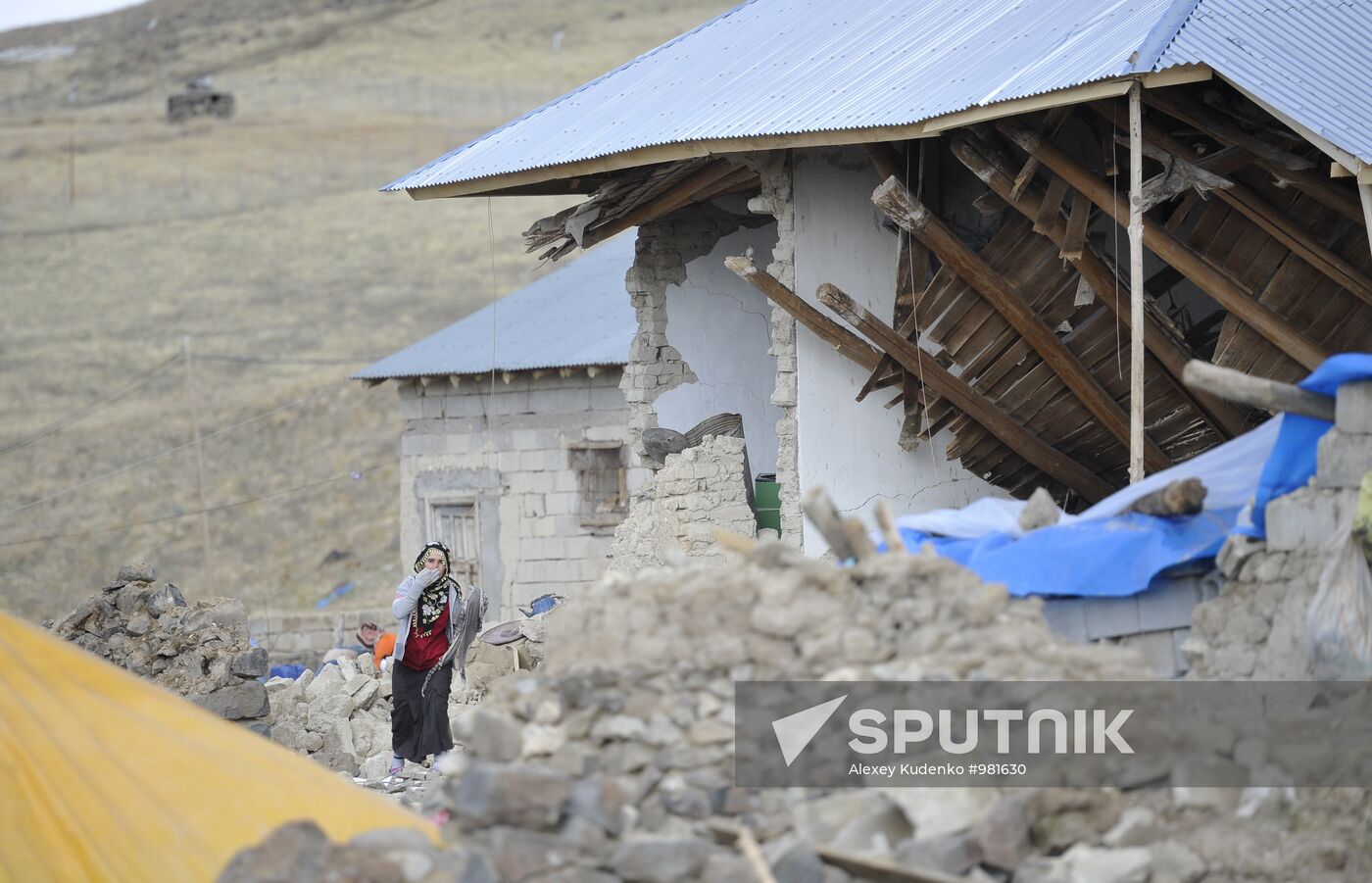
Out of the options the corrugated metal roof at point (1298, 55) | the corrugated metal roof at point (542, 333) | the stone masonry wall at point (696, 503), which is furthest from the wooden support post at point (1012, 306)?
the corrugated metal roof at point (542, 333)

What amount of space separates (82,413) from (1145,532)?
113ft

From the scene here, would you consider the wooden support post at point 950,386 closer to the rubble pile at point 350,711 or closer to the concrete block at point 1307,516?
the rubble pile at point 350,711

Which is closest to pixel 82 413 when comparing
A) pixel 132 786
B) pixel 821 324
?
pixel 821 324

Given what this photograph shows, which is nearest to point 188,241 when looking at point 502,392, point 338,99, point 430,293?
point 430,293

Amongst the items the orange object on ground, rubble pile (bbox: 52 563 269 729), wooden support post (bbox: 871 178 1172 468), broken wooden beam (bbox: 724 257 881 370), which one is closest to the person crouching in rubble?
rubble pile (bbox: 52 563 269 729)

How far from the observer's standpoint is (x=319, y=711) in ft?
41.6

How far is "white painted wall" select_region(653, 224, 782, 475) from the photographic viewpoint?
45.8ft

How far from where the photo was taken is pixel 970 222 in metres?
11.7

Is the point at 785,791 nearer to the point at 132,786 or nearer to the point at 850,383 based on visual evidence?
the point at 132,786

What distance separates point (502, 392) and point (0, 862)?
48.5 ft

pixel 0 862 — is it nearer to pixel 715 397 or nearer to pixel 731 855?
pixel 731 855

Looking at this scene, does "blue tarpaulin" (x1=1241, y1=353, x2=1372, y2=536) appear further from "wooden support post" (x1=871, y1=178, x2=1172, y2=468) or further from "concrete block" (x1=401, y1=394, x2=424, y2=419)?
"concrete block" (x1=401, y1=394, x2=424, y2=419)

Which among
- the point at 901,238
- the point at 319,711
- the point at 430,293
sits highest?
the point at 430,293

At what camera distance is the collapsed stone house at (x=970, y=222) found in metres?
9.22
